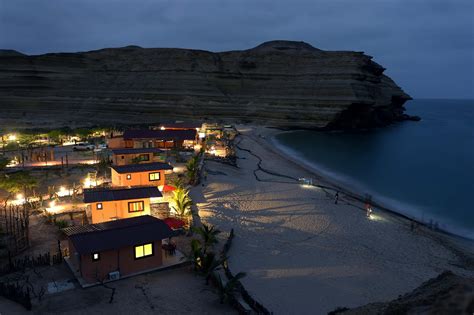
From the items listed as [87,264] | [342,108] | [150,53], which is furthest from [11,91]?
[87,264]

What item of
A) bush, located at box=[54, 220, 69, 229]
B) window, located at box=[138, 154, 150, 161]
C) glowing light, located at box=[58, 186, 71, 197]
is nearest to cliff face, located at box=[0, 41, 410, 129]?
window, located at box=[138, 154, 150, 161]

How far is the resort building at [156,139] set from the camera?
5167cm

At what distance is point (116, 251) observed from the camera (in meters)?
17.5

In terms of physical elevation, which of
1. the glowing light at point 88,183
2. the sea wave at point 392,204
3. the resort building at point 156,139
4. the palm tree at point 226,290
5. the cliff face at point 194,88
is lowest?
the sea wave at point 392,204

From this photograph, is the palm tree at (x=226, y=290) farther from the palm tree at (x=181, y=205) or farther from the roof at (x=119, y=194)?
the roof at (x=119, y=194)

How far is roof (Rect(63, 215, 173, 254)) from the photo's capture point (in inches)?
671

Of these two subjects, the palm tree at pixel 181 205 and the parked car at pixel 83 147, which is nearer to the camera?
the palm tree at pixel 181 205

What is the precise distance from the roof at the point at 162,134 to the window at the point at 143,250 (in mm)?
35113

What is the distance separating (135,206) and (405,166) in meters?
48.5

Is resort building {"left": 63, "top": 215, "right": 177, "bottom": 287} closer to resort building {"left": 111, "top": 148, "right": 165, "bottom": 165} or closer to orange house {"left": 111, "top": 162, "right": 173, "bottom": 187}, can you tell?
orange house {"left": 111, "top": 162, "right": 173, "bottom": 187}

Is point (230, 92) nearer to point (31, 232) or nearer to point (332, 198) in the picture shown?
point (332, 198)

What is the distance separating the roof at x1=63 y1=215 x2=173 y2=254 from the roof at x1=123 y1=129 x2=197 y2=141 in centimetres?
3335

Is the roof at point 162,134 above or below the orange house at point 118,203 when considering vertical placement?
above

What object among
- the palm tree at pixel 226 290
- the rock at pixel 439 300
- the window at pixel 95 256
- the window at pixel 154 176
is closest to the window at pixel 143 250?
the window at pixel 95 256
